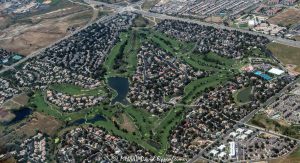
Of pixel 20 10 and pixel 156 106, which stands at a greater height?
pixel 20 10

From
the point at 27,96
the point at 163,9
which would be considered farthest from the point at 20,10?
the point at 27,96

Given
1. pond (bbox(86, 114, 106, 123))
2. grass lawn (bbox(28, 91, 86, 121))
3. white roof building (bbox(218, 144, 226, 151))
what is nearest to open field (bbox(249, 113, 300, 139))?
white roof building (bbox(218, 144, 226, 151))

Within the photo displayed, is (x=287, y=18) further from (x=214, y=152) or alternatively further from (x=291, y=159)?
(x=214, y=152)

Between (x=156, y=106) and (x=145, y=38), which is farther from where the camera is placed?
(x=145, y=38)

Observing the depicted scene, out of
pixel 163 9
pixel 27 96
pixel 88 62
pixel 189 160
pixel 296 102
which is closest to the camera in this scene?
pixel 189 160

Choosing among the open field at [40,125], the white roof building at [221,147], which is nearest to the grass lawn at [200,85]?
the white roof building at [221,147]

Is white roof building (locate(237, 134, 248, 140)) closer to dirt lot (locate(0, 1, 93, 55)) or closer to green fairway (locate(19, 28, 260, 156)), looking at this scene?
green fairway (locate(19, 28, 260, 156))

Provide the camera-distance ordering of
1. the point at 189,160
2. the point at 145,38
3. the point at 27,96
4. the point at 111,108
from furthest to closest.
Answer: the point at 145,38 < the point at 27,96 < the point at 111,108 < the point at 189,160

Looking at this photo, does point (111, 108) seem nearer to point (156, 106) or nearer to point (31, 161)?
point (156, 106)
